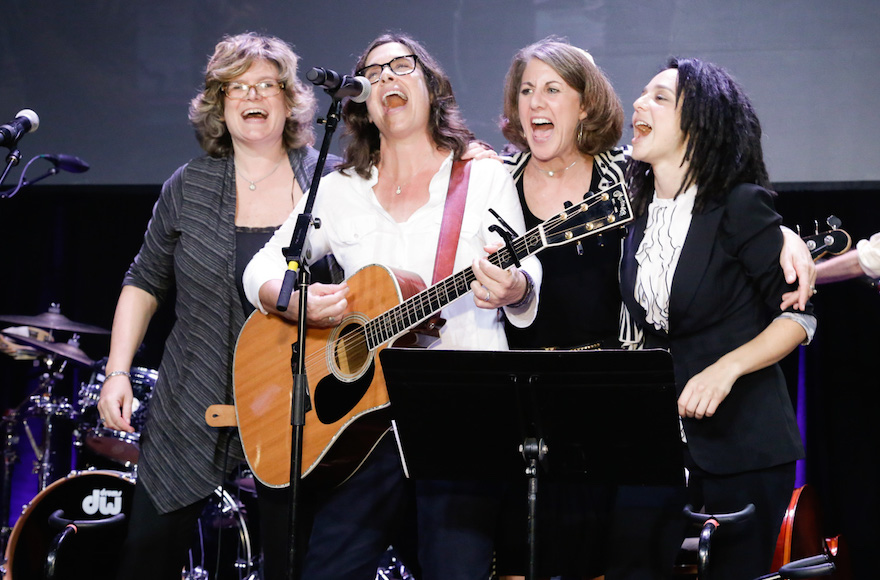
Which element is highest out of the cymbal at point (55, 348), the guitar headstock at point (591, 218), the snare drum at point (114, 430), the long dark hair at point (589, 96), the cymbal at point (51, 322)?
the long dark hair at point (589, 96)

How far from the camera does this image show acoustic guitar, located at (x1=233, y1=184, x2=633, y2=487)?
2518 millimetres

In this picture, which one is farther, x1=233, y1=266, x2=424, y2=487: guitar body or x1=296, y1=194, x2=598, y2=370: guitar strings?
x1=233, y1=266, x2=424, y2=487: guitar body

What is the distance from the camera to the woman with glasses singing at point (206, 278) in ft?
10.2

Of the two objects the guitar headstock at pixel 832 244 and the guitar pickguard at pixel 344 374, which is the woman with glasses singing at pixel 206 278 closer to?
the guitar pickguard at pixel 344 374

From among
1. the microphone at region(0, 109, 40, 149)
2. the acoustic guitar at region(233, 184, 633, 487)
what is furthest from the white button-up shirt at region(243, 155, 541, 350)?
the microphone at region(0, 109, 40, 149)

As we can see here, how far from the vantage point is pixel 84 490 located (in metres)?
4.60

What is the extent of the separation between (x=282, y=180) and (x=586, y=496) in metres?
1.60

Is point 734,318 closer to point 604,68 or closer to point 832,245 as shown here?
point 832,245

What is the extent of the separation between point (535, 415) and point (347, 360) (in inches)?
32.4

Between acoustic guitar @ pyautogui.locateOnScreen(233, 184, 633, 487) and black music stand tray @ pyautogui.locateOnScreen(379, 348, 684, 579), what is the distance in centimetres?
36

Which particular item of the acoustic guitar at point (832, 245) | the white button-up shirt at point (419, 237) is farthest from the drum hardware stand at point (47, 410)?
the acoustic guitar at point (832, 245)

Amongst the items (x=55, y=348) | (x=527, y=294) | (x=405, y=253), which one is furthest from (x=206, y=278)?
(x=55, y=348)

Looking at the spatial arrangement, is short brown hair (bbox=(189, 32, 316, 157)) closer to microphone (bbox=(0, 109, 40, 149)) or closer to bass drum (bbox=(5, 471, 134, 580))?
microphone (bbox=(0, 109, 40, 149))

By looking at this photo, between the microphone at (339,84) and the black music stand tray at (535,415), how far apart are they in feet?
2.70
